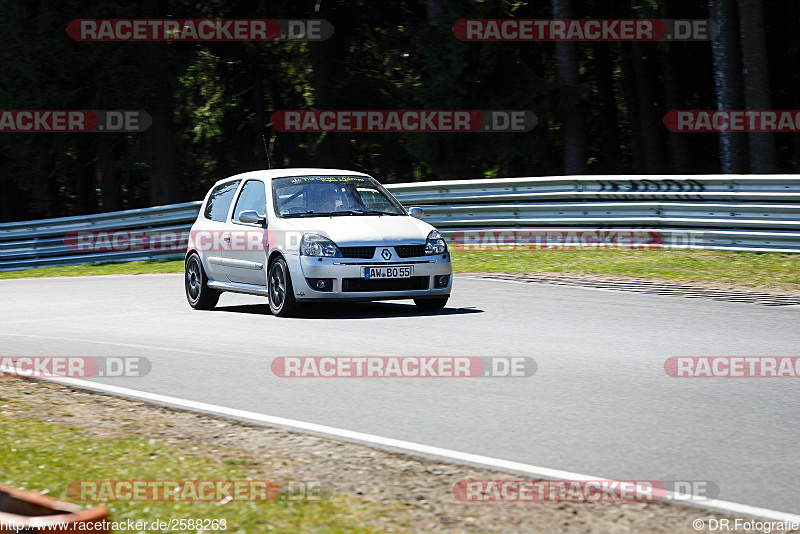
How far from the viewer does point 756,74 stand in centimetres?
2234

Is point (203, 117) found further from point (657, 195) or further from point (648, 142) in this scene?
point (657, 195)

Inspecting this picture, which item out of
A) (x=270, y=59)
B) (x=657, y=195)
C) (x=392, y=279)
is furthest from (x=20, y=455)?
(x=270, y=59)

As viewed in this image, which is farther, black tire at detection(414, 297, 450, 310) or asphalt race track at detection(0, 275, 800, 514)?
black tire at detection(414, 297, 450, 310)

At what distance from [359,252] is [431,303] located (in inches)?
45.0

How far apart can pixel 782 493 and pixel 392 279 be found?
692 cm

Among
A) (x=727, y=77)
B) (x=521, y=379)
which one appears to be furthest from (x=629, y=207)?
(x=521, y=379)

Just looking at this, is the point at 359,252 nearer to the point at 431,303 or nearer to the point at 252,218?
the point at 431,303

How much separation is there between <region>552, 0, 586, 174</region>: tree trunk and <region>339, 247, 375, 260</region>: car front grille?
15767 millimetres

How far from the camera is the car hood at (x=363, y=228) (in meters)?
11.7

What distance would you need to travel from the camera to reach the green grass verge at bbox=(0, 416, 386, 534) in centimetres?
463

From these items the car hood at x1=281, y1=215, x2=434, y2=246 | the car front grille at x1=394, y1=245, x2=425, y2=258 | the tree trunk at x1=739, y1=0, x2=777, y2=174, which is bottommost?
the car front grille at x1=394, y1=245, x2=425, y2=258

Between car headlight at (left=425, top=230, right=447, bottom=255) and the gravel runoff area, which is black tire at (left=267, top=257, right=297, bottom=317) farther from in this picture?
the gravel runoff area

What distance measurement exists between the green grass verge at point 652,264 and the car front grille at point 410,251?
13.1ft

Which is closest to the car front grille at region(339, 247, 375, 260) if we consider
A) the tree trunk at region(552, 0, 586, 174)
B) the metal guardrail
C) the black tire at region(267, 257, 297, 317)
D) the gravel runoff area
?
the black tire at region(267, 257, 297, 317)
